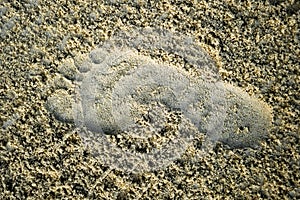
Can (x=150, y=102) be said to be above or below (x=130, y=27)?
below

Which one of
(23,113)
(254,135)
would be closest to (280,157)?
(254,135)

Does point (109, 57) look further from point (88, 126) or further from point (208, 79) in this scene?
point (208, 79)

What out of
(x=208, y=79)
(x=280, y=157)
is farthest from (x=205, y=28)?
(x=280, y=157)

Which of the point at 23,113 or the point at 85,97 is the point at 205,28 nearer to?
the point at 85,97

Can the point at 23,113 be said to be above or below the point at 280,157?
below

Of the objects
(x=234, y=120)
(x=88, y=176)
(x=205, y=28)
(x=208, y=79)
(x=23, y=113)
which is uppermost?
(x=205, y=28)

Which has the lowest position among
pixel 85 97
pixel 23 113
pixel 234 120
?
pixel 23 113
